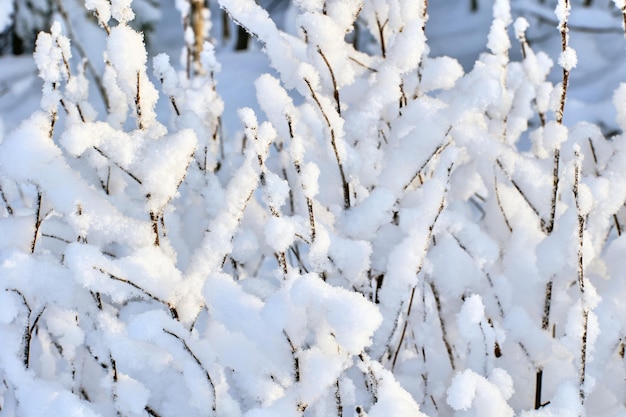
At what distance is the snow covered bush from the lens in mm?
1060

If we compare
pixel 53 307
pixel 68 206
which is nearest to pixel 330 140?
pixel 68 206

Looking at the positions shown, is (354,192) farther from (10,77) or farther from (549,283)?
(10,77)

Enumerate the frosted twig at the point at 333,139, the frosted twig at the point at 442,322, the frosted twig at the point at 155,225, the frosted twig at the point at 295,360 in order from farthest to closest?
the frosted twig at the point at 442,322 → the frosted twig at the point at 333,139 → the frosted twig at the point at 155,225 → the frosted twig at the point at 295,360

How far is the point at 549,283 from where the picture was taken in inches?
54.2

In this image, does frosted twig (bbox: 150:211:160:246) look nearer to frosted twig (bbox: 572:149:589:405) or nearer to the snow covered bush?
the snow covered bush

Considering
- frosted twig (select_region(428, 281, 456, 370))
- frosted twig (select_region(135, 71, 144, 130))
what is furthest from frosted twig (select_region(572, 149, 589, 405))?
frosted twig (select_region(135, 71, 144, 130))

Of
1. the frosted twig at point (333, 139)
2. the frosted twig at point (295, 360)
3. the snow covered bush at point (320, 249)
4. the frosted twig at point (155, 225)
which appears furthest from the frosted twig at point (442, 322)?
the frosted twig at point (155, 225)

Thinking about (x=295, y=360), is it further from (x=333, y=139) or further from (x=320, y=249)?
(x=333, y=139)

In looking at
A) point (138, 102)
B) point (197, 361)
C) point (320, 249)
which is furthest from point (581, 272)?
point (138, 102)

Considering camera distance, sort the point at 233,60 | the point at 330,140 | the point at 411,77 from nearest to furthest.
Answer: the point at 330,140 < the point at 411,77 < the point at 233,60

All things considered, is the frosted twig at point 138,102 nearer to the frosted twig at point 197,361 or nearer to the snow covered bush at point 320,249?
the snow covered bush at point 320,249

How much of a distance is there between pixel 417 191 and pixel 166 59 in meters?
0.60

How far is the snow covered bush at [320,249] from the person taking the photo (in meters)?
1.06

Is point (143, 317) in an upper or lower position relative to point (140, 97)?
lower
